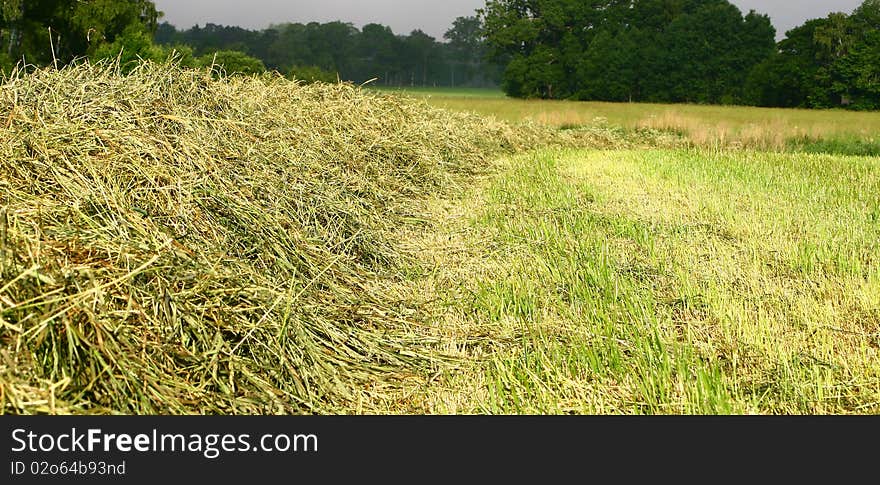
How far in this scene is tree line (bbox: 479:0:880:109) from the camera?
41.5 metres

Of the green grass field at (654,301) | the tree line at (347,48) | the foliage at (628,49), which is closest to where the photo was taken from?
the green grass field at (654,301)

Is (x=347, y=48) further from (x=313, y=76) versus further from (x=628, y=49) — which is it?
(x=313, y=76)

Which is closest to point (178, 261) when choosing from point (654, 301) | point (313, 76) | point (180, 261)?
point (180, 261)

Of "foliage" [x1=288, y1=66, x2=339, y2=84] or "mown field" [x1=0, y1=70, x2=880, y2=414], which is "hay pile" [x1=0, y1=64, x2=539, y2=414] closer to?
"mown field" [x1=0, y1=70, x2=880, y2=414]

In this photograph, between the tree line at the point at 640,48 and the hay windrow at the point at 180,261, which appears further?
the tree line at the point at 640,48

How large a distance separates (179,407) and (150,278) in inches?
25.4

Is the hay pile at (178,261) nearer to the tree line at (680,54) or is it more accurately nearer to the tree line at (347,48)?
the tree line at (680,54)

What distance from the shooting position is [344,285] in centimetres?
407

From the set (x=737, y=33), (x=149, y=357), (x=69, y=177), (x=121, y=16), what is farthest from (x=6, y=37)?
(x=737, y=33)

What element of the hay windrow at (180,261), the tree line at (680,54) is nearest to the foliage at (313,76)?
the hay windrow at (180,261)

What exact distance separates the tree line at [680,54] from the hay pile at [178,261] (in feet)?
143

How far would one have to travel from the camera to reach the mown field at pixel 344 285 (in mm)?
2508

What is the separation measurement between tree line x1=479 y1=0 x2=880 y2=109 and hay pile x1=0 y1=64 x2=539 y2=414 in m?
43.6

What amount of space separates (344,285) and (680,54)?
169 ft
